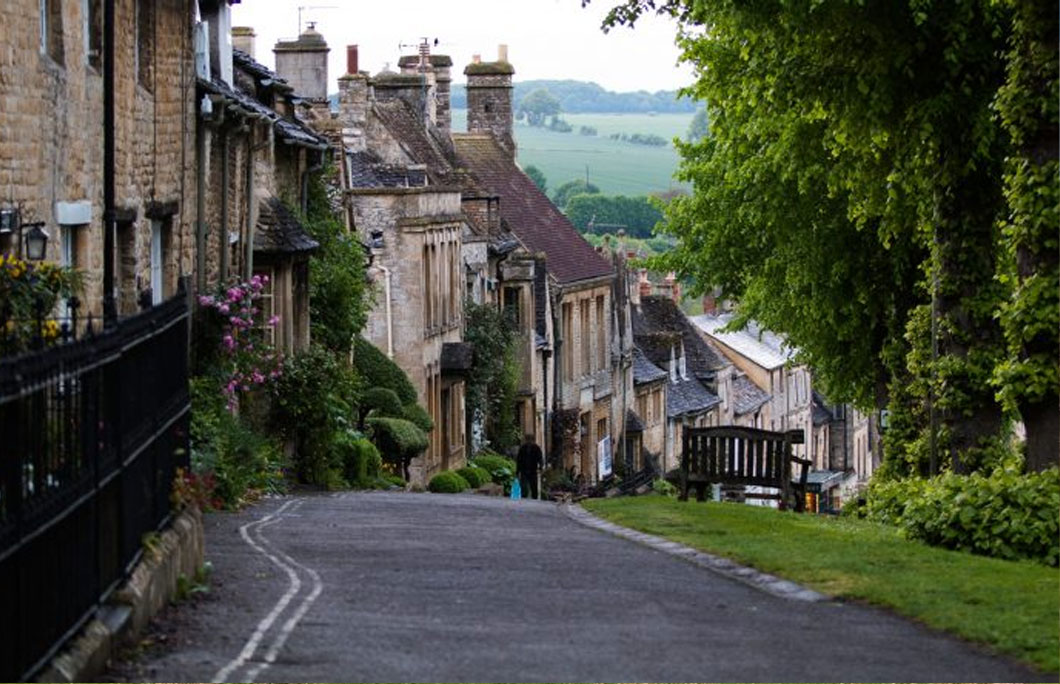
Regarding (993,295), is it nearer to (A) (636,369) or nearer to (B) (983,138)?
(B) (983,138)

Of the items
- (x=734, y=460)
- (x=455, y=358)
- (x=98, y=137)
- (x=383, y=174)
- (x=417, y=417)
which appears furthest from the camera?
(x=383, y=174)

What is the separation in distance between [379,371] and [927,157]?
64.2 ft

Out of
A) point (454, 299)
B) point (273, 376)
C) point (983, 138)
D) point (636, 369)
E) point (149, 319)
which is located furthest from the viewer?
point (636, 369)

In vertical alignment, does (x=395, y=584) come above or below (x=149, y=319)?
below

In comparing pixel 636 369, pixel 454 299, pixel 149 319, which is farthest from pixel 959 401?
pixel 636 369

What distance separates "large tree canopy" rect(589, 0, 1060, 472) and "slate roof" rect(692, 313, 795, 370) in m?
46.8

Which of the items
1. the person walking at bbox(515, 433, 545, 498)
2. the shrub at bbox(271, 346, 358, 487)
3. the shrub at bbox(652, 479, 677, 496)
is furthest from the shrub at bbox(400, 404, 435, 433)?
the shrub at bbox(652, 479, 677, 496)

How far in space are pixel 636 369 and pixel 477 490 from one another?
2667cm

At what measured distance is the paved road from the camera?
11.1 m

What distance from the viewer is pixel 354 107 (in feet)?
173

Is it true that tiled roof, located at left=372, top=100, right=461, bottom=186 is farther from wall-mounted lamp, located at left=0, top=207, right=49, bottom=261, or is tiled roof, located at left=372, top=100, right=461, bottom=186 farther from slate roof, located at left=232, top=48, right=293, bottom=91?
wall-mounted lamp, located at left=0, top=207, right=49, bottom=261

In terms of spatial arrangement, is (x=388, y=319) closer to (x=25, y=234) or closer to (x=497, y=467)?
(x=497, y=467)

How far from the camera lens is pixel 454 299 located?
51.5 m

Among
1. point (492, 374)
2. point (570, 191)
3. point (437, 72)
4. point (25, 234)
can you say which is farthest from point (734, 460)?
point (570, 191)
